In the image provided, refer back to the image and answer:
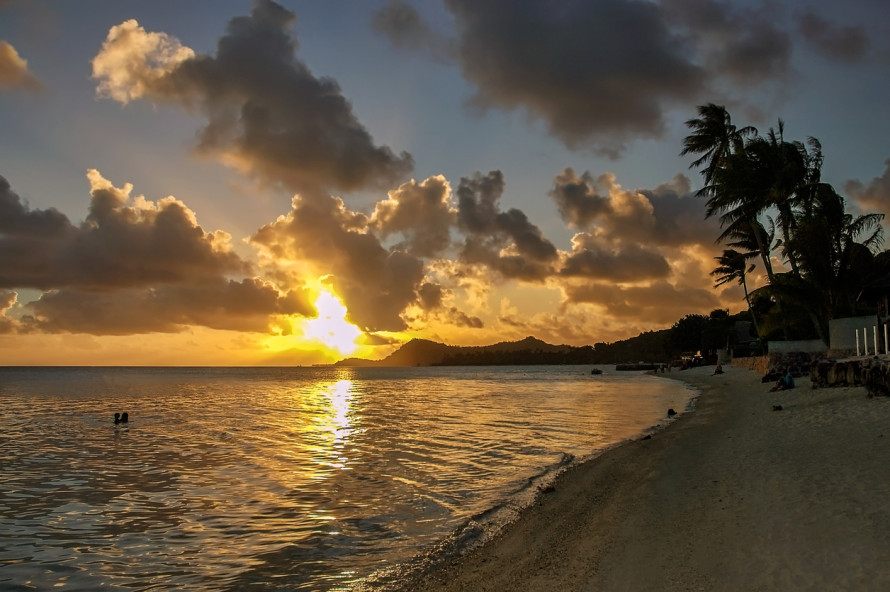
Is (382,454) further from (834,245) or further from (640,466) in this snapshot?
(834,245)

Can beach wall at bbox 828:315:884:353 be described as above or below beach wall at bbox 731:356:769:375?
above

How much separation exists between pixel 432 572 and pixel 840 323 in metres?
29.9

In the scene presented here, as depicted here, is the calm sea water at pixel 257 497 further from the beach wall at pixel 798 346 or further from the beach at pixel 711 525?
the beach wall at pixel 798 346

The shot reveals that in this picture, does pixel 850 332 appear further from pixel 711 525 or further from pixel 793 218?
pixel 711 525

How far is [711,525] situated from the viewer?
780 centimetres

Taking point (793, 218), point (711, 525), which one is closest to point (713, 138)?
point (793, 218)

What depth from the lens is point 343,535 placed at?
9.23 meters

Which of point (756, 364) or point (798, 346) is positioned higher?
point (798, 346)

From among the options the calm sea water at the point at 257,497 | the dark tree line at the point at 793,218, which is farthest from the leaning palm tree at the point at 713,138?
the calm sea water at the point at 257,497

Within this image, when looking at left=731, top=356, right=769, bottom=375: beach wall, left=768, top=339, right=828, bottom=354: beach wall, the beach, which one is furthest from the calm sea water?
left=731, top=356, right=769, bottom=375: beach wall

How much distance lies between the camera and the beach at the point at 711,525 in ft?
19.9

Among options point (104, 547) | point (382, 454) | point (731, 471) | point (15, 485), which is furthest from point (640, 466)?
point (15, 485)

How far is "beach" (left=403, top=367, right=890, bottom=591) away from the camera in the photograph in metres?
6.08

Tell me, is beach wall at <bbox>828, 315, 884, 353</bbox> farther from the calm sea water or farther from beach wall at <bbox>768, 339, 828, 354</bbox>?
the calm sea water
